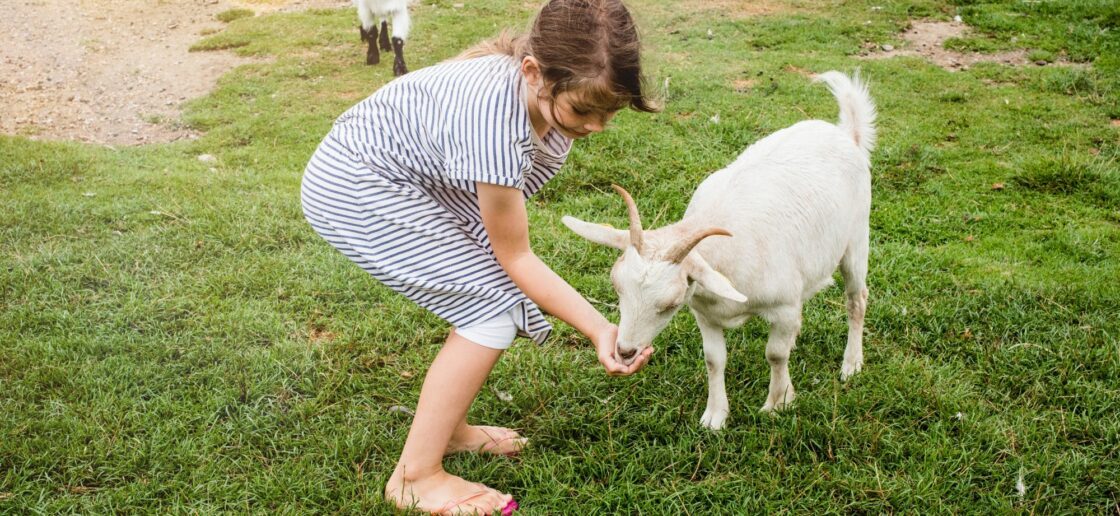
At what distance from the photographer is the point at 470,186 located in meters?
2.33

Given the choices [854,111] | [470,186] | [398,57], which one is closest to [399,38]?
[398,57]

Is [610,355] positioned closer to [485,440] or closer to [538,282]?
[538,282]

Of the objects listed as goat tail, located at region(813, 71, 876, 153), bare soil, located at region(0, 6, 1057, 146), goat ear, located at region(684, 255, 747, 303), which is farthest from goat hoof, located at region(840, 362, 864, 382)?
bare soil, located at region(0, 6, 1057, 146)

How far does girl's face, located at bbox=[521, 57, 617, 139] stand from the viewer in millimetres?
2145

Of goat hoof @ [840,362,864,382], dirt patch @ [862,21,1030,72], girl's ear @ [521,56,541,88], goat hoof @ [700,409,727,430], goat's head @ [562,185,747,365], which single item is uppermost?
girl's ear @ [521,56,541,88]

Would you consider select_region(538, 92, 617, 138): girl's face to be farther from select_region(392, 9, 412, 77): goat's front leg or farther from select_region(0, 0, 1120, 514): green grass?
select_region(392, 9, 412, 77): goat's front leg

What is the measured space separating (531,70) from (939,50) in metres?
8.15

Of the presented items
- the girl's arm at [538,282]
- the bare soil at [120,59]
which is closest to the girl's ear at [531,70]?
the girl's arm at [538,282]

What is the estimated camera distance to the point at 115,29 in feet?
35.6

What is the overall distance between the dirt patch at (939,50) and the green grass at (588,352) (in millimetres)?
1950

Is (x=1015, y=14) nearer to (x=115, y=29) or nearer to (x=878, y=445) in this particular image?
(x=878, y=445)

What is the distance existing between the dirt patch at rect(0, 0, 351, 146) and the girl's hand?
20.8ft

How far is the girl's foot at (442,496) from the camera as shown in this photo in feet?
8.57

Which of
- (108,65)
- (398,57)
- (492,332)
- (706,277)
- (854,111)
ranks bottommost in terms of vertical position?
(108,65)
